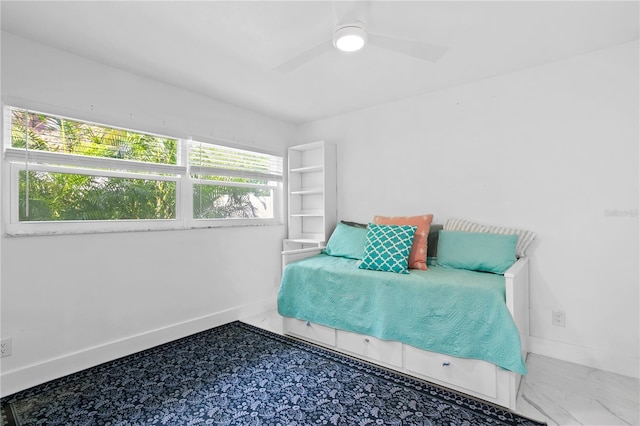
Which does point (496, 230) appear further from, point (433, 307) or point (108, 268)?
point (108, 268)

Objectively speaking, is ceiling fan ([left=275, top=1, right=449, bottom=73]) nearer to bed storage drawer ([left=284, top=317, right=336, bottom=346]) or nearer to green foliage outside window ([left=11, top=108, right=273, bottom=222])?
green foliage outside window ([left=11, top=108, right=273, bottom=222])

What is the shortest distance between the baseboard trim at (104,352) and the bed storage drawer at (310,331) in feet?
2.48

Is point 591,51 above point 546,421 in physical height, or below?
above

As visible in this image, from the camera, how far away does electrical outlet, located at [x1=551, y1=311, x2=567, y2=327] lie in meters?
2.38

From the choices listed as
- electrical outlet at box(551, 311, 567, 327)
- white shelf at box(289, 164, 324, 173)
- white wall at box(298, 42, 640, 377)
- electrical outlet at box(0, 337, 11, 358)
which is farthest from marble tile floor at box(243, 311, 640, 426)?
electrical outlet at box(0, 337, 11, 358)

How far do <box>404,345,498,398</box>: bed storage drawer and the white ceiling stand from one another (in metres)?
2.04

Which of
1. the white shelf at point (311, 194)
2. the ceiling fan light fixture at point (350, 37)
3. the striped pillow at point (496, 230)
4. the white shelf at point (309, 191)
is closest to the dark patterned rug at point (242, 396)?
the striped pillow at point (496, 230)

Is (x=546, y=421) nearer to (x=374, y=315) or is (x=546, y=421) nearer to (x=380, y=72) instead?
(x=374, y=315)

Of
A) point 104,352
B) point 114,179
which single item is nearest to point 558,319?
point 104,352

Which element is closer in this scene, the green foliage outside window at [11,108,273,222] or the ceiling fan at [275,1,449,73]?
the ceiling fan at [275,1,449,73]

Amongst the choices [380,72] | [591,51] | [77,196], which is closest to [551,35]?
[591,51]

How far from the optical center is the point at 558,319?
2.40 metres

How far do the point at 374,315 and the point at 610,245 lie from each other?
67.3 inches

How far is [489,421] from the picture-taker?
1653 millimetres
